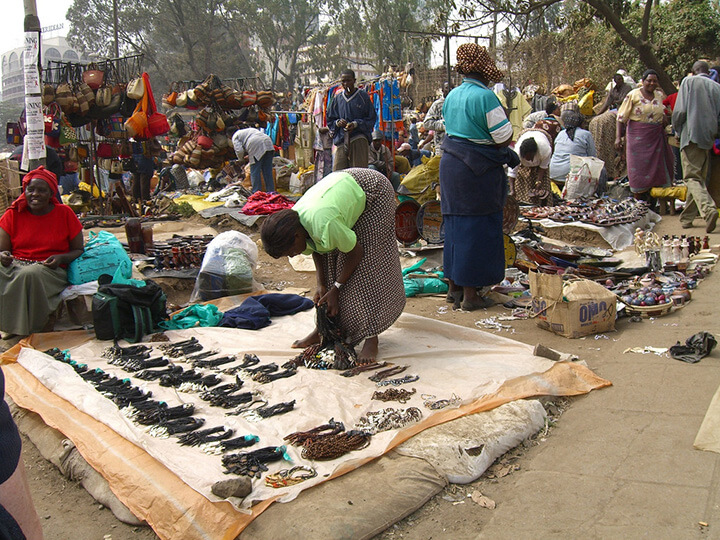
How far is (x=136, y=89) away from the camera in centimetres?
1074

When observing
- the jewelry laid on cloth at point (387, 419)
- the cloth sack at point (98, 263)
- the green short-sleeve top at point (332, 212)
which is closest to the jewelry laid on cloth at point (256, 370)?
the green short-sleeve top at point (332, 212)

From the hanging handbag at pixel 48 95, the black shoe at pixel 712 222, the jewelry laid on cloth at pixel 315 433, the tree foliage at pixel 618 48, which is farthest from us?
the tree foliage at pixel 618 48

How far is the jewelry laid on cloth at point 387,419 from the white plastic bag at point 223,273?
3476 mm

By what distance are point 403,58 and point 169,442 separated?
41.3m

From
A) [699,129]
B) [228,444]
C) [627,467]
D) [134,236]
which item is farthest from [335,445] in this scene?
[699,129]

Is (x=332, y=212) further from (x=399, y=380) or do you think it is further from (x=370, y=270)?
(x=399, y=380)

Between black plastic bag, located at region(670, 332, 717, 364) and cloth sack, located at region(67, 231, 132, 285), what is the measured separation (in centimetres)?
423

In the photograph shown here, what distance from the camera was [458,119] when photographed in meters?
5.18

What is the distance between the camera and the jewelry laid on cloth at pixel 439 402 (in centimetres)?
346

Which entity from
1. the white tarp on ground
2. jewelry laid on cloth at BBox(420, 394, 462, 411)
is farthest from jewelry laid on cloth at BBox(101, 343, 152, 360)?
jewelry laid on cloth at BBox(420, 394, 462, 411)

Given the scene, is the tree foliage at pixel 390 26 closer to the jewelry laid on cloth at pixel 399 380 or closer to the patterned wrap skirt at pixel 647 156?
the patterned wrap skirt at pixel 647 156

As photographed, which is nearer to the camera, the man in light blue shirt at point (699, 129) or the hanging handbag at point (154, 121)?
the man in light blue shirt at point (699, 129)

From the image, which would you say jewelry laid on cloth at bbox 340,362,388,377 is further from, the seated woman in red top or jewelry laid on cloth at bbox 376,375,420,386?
the seated woman in red top

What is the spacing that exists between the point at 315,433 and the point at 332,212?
1.32 meters
